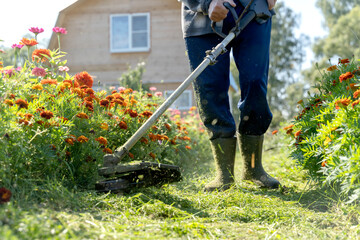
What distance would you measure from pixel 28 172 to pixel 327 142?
174cm

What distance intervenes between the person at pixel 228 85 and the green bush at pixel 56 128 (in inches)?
22.1

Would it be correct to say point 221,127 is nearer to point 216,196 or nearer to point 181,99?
point 216,196

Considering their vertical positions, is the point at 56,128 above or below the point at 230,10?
below

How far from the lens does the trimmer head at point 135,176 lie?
257 centimetres

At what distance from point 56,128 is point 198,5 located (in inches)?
53.5

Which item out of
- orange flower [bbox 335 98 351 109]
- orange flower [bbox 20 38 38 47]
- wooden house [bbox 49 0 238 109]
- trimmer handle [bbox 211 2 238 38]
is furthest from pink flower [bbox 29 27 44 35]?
wooden house [bbox 49 0 238 109]

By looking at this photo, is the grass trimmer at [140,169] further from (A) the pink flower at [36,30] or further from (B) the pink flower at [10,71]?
(A) the pink flower at [36,30]

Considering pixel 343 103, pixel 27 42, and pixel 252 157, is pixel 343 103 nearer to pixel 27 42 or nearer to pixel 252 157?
pixel 252 157

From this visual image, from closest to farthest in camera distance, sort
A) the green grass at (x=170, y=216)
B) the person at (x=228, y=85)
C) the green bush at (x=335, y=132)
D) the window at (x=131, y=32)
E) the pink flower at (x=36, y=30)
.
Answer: the green grass at (x=170, y=216)
the green bush at (x=335, y=132)
the person at (x=228, y=85)
the pink flower at (x=36, y=30)
the window at (x=131, y=32)

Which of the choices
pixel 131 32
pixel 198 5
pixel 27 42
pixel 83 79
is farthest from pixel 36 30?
pixel 131 32

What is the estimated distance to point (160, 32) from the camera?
12859 millimetres

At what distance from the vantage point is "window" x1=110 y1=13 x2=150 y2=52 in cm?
1295

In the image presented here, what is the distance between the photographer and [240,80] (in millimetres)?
3320

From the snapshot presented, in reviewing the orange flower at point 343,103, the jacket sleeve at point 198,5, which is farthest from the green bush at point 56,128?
the orange flower at point 343,103
